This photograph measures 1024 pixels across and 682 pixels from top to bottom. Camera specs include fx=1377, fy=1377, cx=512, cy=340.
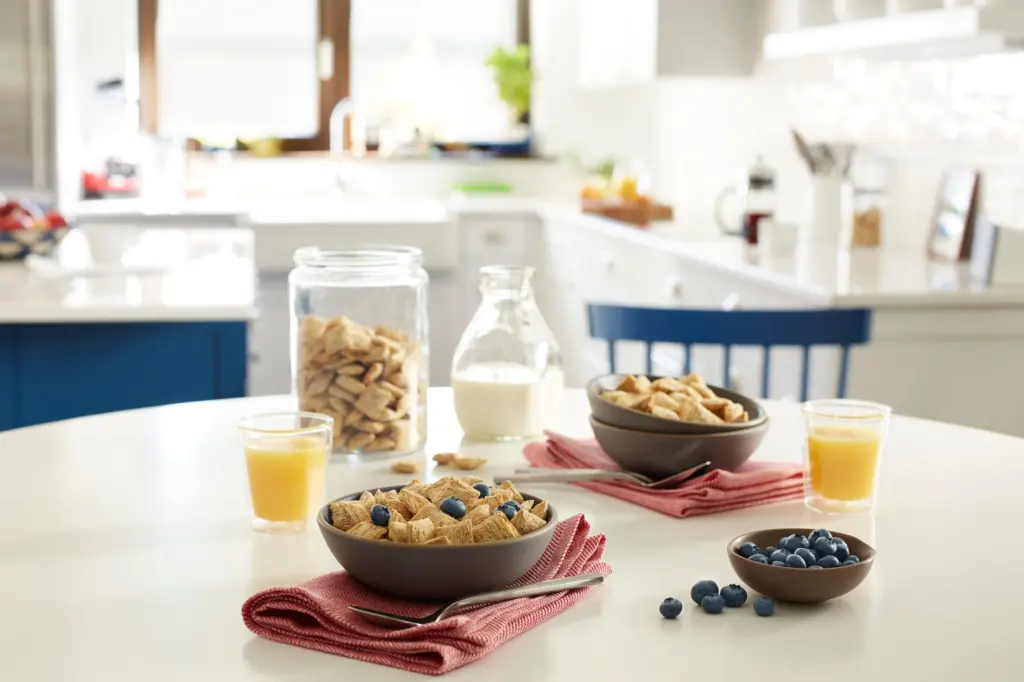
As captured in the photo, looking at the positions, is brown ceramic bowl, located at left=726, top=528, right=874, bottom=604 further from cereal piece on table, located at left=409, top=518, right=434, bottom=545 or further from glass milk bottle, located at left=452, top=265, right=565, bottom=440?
glass milk bottle, located at left=452, top=265, right=565, bottom=440

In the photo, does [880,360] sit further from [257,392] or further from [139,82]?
[139,82]

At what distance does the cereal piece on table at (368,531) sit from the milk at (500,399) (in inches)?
23.7

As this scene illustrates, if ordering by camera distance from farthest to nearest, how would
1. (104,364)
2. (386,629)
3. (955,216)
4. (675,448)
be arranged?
(955,216) < (104,364) < (675,448) < (386,629)

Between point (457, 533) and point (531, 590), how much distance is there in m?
0.07

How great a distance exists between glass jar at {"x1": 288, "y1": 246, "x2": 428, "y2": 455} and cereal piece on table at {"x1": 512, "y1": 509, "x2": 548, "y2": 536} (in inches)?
18.8

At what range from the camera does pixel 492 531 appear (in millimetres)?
1002

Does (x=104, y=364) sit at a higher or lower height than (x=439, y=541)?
lower

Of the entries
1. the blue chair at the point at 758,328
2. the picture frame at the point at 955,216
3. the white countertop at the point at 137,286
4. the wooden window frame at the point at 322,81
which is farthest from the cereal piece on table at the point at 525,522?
the wooden window frame at the point at 322,81

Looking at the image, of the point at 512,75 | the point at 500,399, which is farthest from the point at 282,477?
the point at 512,75

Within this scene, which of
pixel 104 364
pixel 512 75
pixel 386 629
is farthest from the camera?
pixel 512 75

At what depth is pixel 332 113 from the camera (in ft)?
21.5

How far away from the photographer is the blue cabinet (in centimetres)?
285

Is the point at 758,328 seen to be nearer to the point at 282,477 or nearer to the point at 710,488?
the point at 710,488

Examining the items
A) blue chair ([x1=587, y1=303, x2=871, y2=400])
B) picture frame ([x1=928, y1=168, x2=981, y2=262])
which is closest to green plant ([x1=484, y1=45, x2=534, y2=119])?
picture frame ([x1=928, y1=168, x2=981, y2=262])
